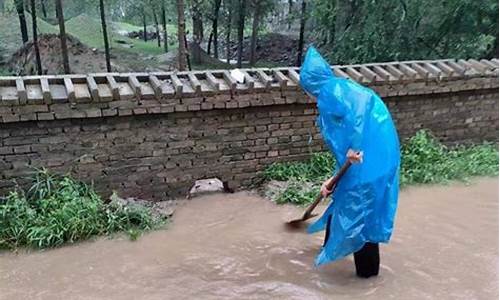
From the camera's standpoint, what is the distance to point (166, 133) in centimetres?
512

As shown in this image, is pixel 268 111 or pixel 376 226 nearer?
pixel 376 226

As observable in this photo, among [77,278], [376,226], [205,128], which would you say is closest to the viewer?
[376,226]

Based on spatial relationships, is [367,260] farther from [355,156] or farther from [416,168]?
[416,168]

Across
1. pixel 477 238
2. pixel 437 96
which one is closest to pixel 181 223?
pixel 477 238

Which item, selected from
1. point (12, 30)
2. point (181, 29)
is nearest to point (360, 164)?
point (181, 29)

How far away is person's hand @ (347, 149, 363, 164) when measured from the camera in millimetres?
3150

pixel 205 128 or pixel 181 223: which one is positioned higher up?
pixel 205 128

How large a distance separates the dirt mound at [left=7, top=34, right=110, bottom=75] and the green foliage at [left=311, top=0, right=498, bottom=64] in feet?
22.3

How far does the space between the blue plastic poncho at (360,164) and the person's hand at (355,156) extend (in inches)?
2.2

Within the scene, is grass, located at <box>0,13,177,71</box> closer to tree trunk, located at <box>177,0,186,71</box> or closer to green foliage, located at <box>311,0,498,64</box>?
tree trunk, located at <box>177,0,186,71</box>

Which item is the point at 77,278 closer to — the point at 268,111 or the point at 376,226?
the point at 376,226

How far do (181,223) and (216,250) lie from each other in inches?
27.3

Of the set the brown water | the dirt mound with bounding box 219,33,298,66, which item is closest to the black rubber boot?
the brown water

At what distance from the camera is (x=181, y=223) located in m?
4.84
